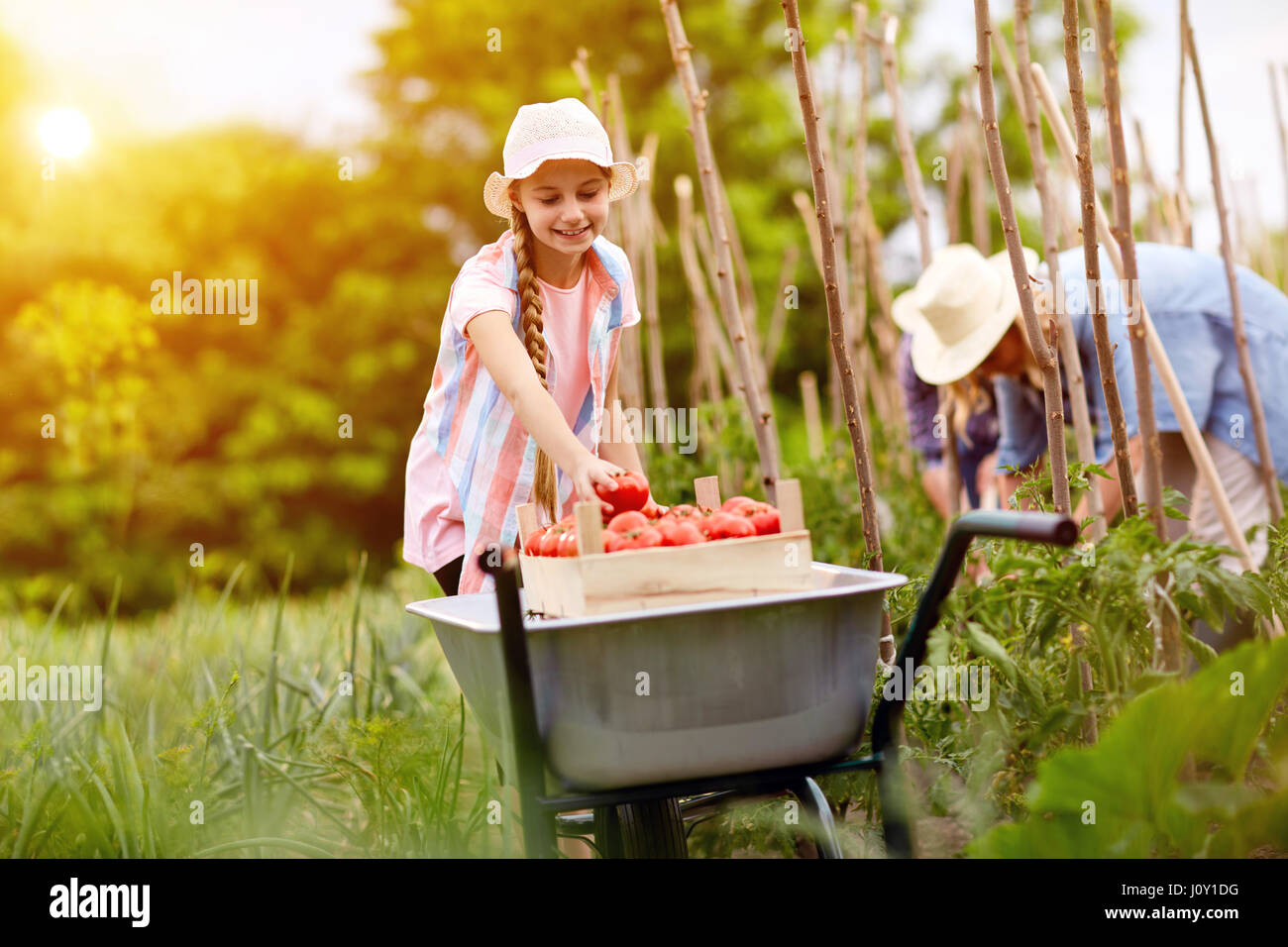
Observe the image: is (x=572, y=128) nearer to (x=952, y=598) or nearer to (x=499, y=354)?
(x=499, y=354)

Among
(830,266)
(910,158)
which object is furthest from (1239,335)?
(830,266)

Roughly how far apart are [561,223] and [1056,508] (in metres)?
0.87

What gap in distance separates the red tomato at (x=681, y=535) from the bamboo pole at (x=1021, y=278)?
0.67m

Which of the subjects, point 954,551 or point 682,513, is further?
point 682,513

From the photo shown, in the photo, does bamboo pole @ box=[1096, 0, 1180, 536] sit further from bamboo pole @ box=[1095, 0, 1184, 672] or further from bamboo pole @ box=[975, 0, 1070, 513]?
bamboo pole @ box=[975, 0, 1070, 513]

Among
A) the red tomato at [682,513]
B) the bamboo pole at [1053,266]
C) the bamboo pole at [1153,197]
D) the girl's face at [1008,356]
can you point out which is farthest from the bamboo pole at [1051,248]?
the bamboo pole at [1153,197]

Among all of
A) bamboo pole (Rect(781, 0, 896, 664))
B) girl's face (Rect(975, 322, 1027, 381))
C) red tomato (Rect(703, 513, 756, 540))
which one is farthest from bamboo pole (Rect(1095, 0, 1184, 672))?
girl's face (Rect(975, 322, 1027, 381))

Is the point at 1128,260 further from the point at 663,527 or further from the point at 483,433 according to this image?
the point at 483,433

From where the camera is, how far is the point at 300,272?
10602 mm

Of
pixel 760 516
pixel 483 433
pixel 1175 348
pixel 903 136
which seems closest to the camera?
pixel 760 516

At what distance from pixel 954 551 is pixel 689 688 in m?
0.35

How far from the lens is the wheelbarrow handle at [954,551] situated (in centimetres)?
120

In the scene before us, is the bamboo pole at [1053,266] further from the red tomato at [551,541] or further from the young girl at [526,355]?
the red tomato at [551,541]

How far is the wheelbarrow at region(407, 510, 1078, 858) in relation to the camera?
4.25 feet
